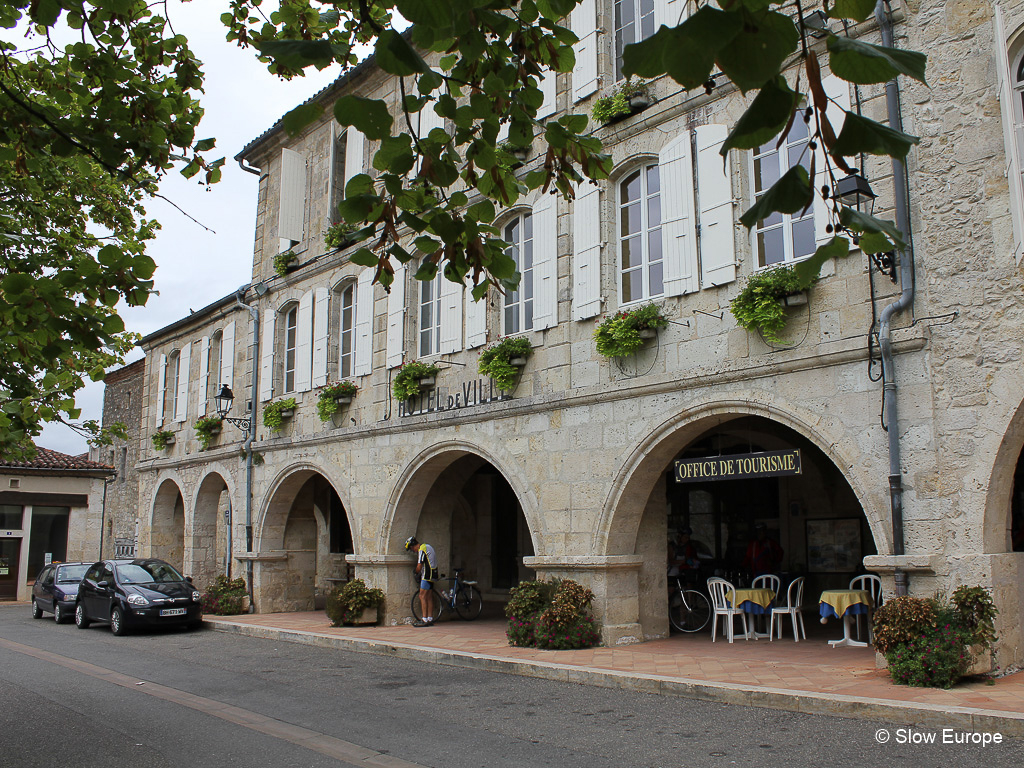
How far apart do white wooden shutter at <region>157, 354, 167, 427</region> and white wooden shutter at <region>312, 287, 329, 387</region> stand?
800cm

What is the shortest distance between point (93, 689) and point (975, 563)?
319 inches

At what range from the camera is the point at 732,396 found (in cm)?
896

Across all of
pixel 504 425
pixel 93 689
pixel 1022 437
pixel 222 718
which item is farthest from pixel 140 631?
pixel 1022 437

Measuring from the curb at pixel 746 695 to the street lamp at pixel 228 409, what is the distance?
7.09 metres

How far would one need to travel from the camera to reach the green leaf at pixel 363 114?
3066mm

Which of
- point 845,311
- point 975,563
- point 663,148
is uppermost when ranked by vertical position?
point 663,148

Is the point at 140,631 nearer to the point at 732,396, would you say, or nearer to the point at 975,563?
the point at 732,396

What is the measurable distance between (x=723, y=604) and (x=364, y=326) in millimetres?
7288

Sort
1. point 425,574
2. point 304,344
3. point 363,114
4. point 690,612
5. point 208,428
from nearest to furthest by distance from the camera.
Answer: point 363,114, point 690,612, point 425,574, point 304,344, point 208,428

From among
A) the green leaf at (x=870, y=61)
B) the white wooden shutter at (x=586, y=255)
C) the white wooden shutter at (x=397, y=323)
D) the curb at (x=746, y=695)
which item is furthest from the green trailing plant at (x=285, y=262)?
the green leaf at (x=870, y=61)

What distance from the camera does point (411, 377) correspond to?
42.4 feet

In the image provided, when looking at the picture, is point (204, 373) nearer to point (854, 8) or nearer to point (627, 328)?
point (627, 328)

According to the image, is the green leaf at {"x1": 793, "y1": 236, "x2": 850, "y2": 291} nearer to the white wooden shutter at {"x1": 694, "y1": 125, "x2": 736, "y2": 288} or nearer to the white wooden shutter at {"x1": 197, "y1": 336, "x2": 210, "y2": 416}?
the white wooden shutter at {"x1": 694, "y1": 125, "x2": 736, "y2": 288}

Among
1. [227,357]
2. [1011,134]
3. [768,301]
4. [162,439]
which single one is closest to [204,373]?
[227,357]
